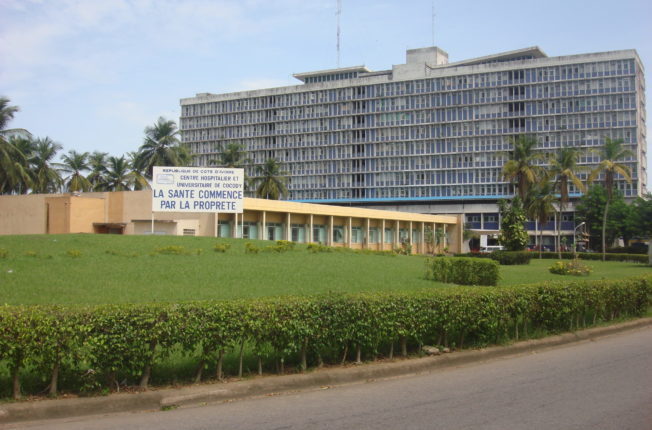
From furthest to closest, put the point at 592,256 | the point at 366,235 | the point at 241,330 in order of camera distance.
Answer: the point at 366,235
the point at 592,256
the point at 241,330

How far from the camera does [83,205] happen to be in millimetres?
39375

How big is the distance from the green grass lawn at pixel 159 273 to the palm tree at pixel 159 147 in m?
27.5

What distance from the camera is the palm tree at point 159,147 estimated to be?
55.6 metres

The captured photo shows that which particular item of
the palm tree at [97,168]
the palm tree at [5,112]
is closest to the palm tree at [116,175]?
the palm tree at [97,168]

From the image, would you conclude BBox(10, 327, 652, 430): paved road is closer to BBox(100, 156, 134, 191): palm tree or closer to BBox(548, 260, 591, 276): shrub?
BBox(548, 260, 591, 276): shrub

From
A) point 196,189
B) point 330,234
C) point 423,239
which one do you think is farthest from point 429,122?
point 196,189

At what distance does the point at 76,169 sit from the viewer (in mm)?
61312

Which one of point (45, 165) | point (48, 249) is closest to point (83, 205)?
point (48, 249)

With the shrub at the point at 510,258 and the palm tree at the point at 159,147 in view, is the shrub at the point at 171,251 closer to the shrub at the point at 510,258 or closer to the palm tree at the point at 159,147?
the shrub at the point at 510,258

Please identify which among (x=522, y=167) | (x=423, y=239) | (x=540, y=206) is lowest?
(x=423, y=239)

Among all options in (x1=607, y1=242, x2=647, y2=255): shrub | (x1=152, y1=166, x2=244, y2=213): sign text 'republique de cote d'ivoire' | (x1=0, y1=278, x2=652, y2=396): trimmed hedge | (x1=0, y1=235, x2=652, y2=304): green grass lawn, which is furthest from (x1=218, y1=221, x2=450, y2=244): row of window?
(x1=0, y1=278, x2=652, y2=396): trimmed hedge

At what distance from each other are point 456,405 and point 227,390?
107 inches

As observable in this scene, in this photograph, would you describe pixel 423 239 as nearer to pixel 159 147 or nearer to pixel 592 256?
pixel 592 256

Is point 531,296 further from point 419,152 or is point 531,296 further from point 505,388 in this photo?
point 419,152
